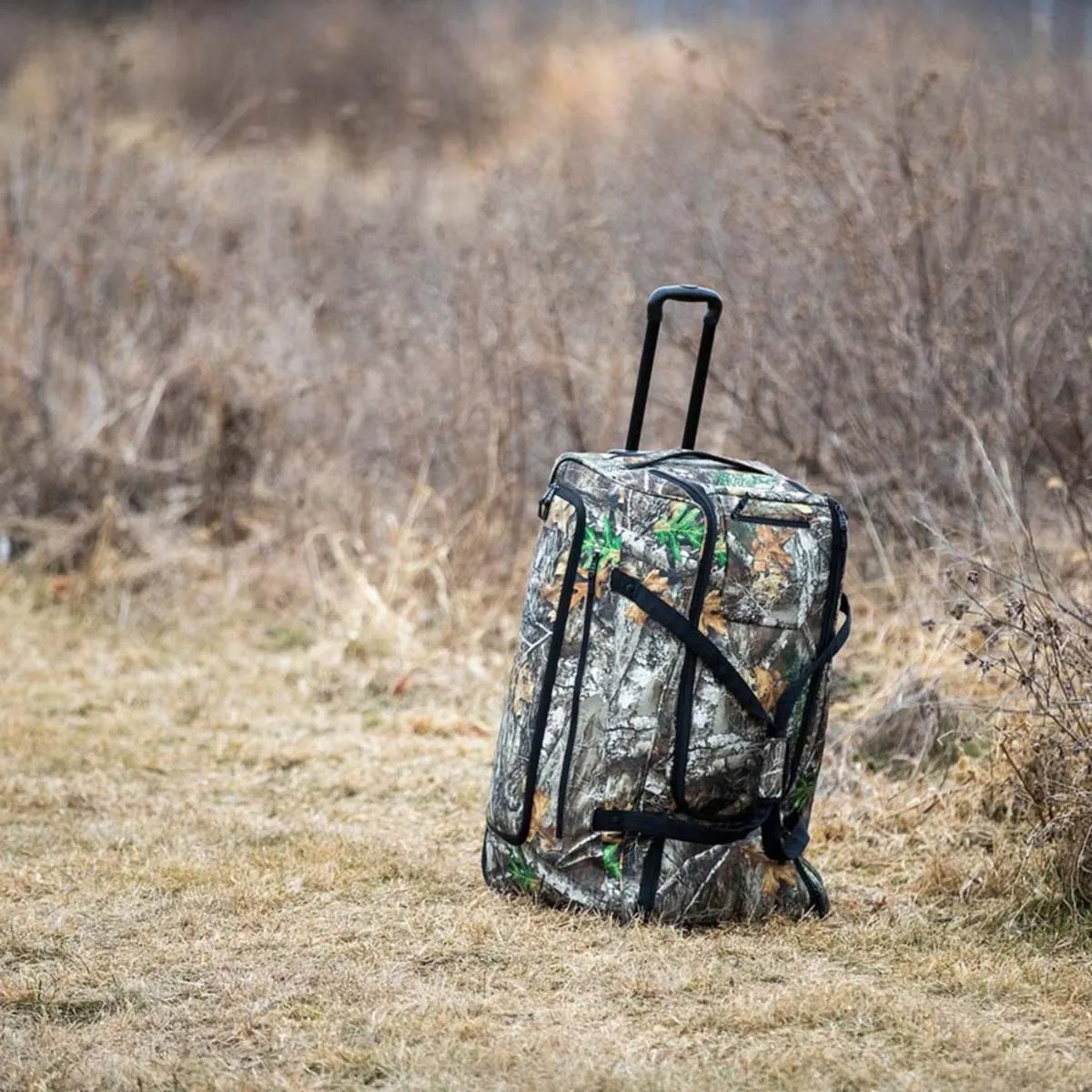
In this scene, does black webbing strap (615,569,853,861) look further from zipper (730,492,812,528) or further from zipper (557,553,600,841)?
zipper (730,492,812,528)

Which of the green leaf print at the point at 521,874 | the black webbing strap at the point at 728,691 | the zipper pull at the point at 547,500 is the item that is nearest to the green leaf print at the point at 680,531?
the black webbing strap at the point at 728,691

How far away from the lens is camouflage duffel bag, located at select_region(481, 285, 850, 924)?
144 inches

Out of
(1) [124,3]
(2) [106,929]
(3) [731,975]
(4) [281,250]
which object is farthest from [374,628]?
(1) [124,3]

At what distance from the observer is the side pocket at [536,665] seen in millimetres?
3766

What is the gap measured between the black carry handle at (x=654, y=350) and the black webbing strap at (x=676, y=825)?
0.85 meters

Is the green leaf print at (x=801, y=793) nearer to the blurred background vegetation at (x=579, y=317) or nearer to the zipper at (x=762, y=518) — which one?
the zipper at (x=762, y=518)

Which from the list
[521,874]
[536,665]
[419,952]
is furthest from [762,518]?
[419,952]

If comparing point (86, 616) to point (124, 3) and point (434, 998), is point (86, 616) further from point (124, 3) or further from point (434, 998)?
point (124, 3)

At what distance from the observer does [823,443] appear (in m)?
7.78

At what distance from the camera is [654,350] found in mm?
4004

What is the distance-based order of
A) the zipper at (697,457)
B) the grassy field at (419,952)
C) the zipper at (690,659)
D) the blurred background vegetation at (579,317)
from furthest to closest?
1. the blurred background vegetation at (579,317)
2. the zipper at (697,457)
3. the zipper at (690,659)
4. the grassy field at (419,952)

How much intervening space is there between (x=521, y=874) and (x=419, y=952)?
39cm

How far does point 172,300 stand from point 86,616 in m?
2.99

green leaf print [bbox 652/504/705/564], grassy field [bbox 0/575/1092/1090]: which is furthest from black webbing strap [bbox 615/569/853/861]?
grassy field [bbox 0/575/1092/1090]
